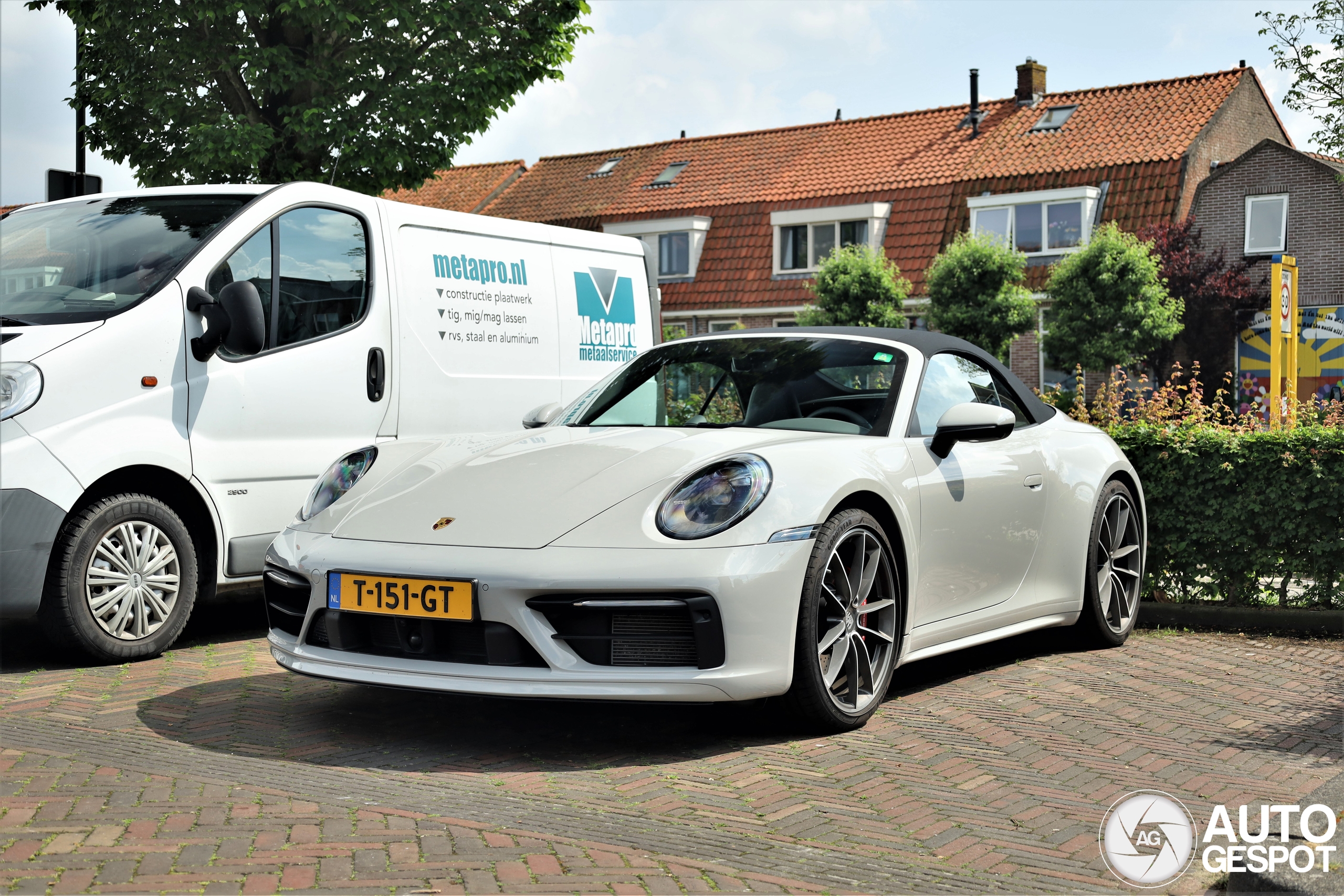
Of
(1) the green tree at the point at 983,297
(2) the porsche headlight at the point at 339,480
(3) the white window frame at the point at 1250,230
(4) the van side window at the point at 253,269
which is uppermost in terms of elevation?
(3) the white window frame at the point at 1250,230


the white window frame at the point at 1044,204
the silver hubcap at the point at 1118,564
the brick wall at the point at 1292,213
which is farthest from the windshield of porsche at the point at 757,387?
the brick wall at the point at 1292,213

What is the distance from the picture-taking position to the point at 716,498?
456cm

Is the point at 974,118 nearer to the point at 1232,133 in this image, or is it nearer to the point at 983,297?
the point at 1232,133

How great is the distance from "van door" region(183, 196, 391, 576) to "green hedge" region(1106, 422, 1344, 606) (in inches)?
167

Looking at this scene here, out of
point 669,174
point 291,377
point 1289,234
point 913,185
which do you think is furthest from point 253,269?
point 669,174

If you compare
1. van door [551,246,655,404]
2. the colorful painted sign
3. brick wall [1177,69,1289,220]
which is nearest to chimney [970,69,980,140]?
brick wall [1177,69,1289,220]

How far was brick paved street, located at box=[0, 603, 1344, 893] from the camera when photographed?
10.8ft

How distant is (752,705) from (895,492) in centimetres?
98

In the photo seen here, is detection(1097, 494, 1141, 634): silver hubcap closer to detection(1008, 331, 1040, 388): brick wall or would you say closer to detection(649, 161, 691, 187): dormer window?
detection(1008, 331, 1040, 388): brick wall

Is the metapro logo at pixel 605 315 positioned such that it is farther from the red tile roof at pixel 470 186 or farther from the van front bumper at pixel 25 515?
the red tile roof at pixel 470 186

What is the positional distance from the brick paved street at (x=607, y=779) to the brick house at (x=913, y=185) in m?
30.5

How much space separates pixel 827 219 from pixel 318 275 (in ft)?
107

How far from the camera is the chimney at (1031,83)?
39219mm

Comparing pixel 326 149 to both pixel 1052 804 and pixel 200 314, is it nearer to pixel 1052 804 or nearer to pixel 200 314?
pixel 200 314
